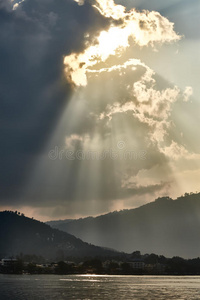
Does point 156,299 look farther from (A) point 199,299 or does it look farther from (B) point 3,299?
(B) point 3,299

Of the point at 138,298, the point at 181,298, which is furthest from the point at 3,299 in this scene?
the point at 181,298

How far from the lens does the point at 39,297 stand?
12444 cm

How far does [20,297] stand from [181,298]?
4478 cm

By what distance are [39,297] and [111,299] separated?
64.7 ft

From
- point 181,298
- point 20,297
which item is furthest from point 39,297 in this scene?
point 181,298

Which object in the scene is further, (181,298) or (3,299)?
(181,298)

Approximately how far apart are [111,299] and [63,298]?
13.0m

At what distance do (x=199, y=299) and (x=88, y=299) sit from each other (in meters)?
30.7

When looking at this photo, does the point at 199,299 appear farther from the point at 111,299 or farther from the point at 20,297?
the point at 20,297

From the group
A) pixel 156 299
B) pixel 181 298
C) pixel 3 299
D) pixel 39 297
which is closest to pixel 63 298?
pixel 39 297

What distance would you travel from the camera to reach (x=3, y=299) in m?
118

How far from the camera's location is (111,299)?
405 feet

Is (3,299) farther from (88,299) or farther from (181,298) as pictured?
(181,298)

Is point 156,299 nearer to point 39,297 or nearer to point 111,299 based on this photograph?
point 111,299
